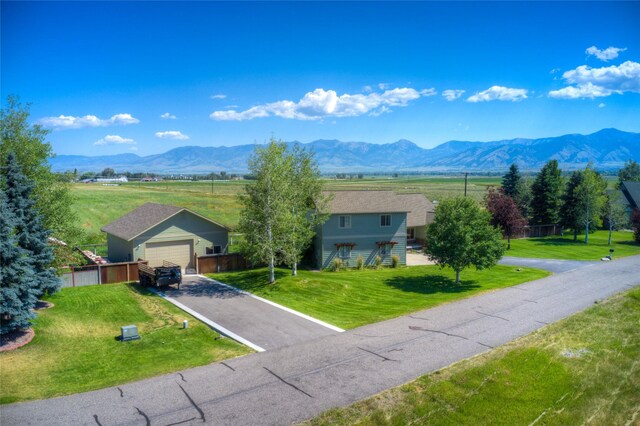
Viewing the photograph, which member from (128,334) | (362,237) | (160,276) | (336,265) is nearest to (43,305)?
(160,276)

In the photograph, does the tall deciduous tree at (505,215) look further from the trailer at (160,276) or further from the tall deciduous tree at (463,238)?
the trailer at (160,276)

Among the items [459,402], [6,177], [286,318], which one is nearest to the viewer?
[459,402]

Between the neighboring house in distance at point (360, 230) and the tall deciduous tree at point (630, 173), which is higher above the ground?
the tall deciduous tree at point (630, 173)

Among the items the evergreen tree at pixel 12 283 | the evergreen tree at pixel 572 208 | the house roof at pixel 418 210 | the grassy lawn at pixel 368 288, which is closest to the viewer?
the evergreen tree at pixel 12 283

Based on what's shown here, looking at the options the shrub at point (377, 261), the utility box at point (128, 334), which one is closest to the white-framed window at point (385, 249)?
the shrub at point (377, 261)

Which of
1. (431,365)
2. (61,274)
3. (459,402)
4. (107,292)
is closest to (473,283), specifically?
(431,365)

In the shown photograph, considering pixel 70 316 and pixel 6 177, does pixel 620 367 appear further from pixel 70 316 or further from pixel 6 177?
pixel 6 177

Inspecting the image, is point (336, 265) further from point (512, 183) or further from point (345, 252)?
point (512, 183)
